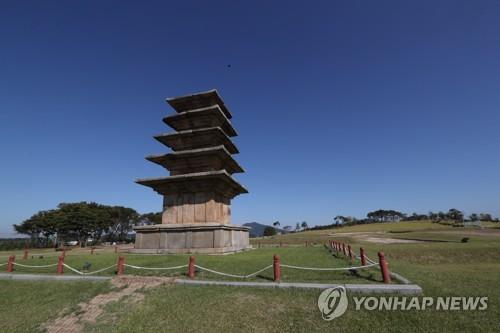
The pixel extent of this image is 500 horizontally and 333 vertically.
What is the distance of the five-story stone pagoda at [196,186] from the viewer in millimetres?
19578

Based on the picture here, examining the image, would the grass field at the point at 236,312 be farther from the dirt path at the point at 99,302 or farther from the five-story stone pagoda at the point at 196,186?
the five-story stone pagoda at the point at 196,186

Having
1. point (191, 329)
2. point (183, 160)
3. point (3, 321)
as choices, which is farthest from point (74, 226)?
point (191, 329)

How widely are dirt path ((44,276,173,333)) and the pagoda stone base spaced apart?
7.99 meters

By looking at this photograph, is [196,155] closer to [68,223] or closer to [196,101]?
[196,101]

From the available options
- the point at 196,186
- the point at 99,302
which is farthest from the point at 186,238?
the point at 99,302

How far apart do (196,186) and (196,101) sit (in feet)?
30.1

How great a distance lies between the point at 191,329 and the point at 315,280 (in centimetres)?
521

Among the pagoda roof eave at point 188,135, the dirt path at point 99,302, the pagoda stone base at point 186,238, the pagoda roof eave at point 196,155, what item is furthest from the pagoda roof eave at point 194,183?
the dirt path at point 99,302

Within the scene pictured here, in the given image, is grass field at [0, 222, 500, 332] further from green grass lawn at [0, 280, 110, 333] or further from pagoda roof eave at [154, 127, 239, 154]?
pagoda roof eave at [154, 127, 239, 154]

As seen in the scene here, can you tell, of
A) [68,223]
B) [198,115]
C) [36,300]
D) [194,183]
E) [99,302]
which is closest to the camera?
[99,302]

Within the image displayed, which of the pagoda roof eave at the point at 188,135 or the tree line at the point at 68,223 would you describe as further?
the tree line at the point at 68,223

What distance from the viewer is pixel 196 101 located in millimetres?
25125

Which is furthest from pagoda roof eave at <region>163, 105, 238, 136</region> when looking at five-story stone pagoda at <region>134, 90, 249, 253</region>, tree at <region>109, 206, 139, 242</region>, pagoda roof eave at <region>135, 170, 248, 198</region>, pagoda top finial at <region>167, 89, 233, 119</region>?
tree at <region>109, 206, 139, 242</region>

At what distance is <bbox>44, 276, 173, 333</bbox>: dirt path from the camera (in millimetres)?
7930
